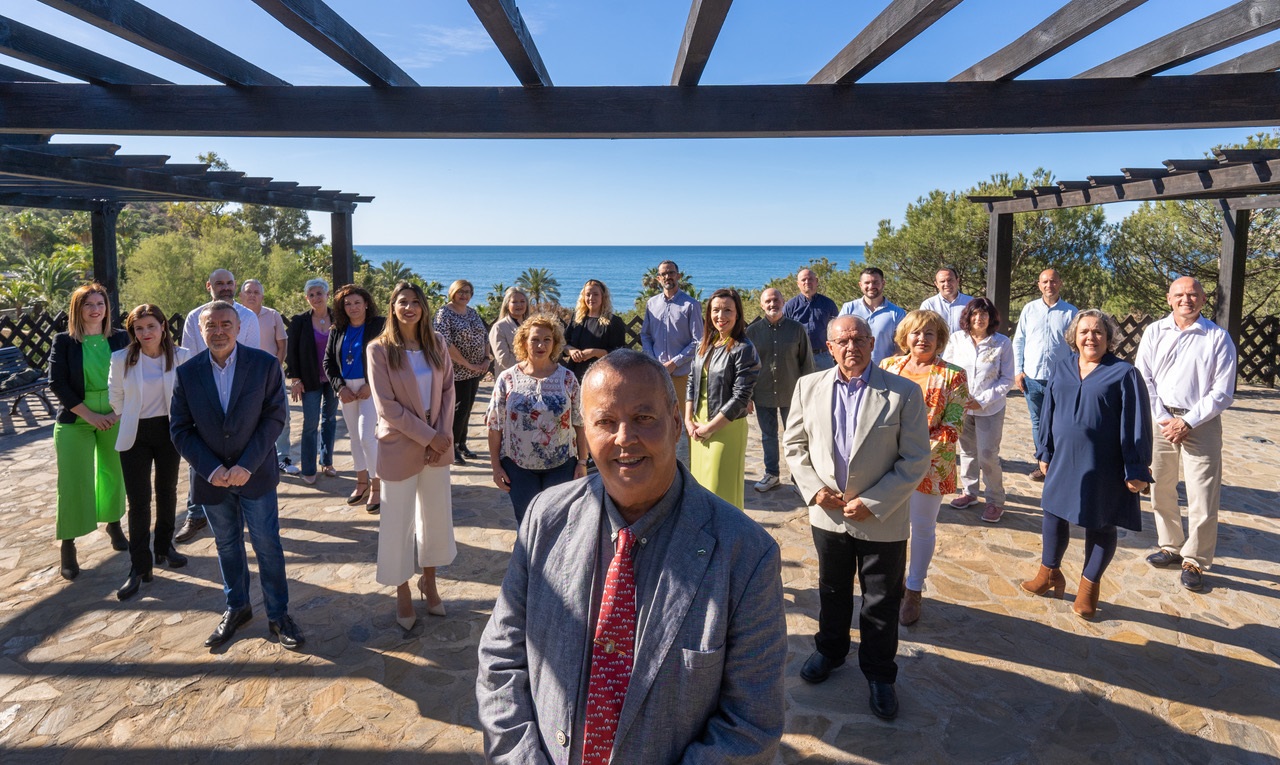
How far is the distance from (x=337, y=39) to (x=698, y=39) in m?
1.57

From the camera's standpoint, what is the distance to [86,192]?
9.02 meters

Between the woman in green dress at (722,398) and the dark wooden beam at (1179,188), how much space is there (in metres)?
6.56

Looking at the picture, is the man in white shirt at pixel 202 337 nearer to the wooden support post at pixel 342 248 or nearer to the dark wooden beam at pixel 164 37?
the dark wooden beam at pixel 164 37

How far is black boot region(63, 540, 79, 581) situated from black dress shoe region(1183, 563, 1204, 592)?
7353 mm

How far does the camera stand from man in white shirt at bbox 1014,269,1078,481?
6.52 metres

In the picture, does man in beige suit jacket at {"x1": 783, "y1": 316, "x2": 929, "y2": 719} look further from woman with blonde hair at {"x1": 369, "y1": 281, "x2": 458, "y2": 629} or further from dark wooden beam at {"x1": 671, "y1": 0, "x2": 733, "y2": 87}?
woman with blonde hair at {"x1": 369, "y1": 281, "x2": 458, "y2": 629}

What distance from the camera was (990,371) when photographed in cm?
569

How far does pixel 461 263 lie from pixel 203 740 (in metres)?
137

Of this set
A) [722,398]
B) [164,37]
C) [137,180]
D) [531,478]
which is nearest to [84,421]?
[164,37]

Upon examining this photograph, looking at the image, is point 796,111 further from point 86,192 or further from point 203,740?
point 86,192

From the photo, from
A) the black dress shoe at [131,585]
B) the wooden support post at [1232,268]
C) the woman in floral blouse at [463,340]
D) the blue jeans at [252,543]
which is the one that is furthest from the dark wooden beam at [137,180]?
the wooden support post at [1232,268]

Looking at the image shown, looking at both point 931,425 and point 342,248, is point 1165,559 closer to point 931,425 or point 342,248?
point 931,425

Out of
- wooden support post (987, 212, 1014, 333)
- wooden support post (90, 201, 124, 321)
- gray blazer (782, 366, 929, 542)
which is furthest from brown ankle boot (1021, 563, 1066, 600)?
wooden support post (90, 201, 124, 321)

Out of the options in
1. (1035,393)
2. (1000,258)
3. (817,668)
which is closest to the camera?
(817,668)
